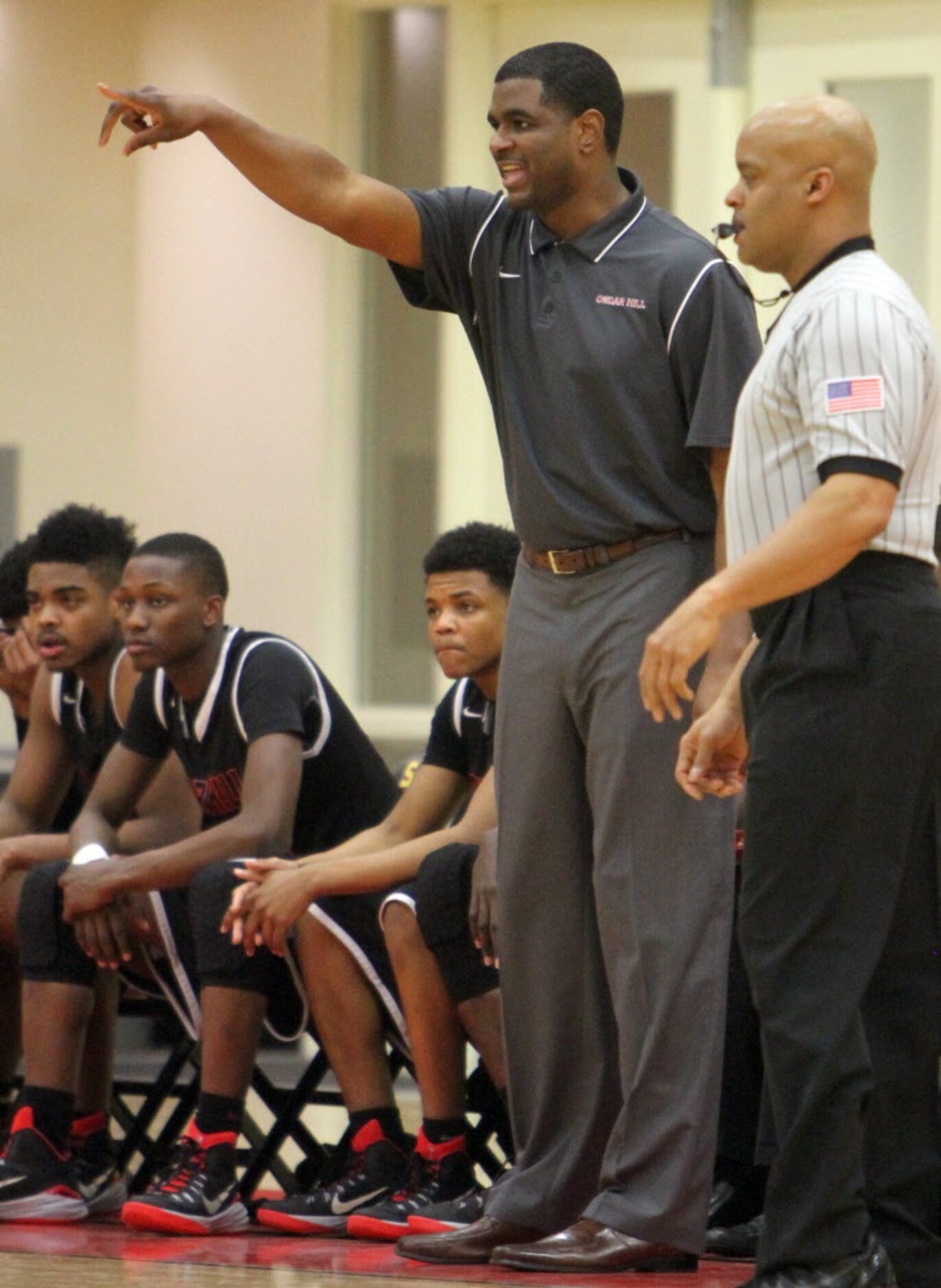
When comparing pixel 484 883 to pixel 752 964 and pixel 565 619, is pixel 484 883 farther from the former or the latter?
pixel 752 964

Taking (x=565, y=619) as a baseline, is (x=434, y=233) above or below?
above

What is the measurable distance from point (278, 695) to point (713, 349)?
137 cm

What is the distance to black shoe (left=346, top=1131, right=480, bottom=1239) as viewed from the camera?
376cm

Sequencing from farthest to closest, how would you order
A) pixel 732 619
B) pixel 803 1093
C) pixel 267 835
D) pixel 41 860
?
pixel 41 860, pixel 267 835, pixel 732 619, pixel 803 1093

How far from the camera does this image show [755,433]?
286cm

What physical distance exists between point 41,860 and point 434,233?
183 cm

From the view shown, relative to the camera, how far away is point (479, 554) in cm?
423

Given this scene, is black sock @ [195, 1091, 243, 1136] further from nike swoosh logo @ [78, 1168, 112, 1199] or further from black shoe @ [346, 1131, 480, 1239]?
nike swoosh logo @ [78, 1168, 112, 1199]

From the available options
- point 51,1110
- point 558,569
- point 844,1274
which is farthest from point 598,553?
point 51,1110

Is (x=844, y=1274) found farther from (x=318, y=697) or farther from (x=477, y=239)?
(x=318, y=697)

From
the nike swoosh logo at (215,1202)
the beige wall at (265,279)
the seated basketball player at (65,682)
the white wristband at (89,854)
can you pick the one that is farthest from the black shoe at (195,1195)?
the beige wall at (265,279)

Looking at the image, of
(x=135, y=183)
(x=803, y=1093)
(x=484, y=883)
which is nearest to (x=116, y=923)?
(x=484, y=883)

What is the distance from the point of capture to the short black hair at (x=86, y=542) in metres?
4.87

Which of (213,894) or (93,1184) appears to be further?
(93,1184)
